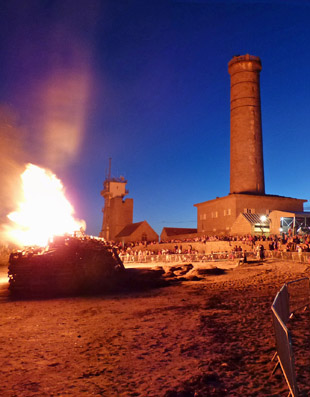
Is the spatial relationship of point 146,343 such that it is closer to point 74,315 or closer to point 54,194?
point 74,315

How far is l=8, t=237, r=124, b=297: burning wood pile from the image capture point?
14.8 meters

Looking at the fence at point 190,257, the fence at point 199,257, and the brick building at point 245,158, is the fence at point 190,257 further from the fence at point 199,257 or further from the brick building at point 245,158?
the brick building at point 245,158

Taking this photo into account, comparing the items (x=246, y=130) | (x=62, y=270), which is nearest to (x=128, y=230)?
(x=246, y=130)

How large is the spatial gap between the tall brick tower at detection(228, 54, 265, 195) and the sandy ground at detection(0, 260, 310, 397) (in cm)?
3825

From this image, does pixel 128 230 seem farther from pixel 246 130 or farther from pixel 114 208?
pixel 246 130

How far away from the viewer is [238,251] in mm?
27781

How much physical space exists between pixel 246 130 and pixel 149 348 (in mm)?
46920

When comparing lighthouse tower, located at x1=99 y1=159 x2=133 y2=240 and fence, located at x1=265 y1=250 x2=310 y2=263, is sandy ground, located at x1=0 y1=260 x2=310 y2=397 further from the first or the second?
lighthouse tower, located at x1=99 y1=159 x2=133 y2=240

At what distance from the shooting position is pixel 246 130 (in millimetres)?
48188

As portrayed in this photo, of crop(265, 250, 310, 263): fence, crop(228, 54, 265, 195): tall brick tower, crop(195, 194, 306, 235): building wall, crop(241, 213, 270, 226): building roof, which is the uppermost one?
crop(228, 54, 265, 195): tall brick tower

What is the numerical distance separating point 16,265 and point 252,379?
13663mm

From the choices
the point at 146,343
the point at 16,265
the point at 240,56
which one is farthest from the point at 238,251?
the point at 240,56

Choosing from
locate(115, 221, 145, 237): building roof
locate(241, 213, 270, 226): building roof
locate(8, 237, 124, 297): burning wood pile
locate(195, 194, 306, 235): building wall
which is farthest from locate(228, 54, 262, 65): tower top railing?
locate(8, 237, 124, 297): burning wood pile

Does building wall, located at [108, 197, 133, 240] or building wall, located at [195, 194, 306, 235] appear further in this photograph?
A: building wall, located at [108, 197, 133, 240]
